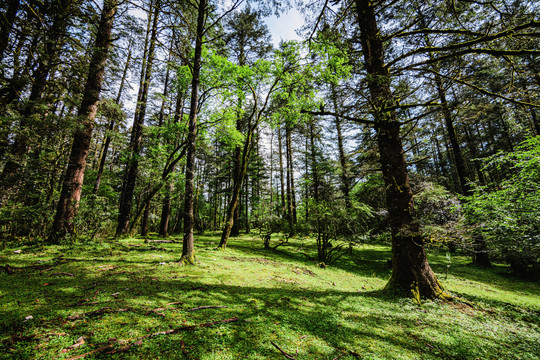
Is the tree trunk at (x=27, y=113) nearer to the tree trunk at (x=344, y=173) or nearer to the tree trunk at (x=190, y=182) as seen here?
the tree trunk at (x=190, y=182)

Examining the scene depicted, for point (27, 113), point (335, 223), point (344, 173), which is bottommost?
point (335, 223)

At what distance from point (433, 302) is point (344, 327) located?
2472 mm

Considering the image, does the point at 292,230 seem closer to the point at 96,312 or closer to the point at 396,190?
the point at 396,190

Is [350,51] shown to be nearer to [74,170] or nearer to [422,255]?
[422,255]

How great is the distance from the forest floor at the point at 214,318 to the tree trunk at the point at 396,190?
42 centimetres

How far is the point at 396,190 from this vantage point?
14.8 ft

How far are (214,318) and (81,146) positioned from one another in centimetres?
727

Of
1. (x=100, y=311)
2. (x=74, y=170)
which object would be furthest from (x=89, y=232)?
(x=100, y=311)

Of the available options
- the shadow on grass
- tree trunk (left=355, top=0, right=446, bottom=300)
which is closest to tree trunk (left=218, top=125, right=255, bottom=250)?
the shadow on grass

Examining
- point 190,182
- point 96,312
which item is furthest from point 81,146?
point 96,312

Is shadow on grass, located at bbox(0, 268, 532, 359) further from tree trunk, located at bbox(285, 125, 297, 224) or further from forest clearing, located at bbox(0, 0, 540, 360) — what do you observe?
tree trunk, located at bbox(285, 125, 297, 224)

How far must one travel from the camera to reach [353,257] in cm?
1048

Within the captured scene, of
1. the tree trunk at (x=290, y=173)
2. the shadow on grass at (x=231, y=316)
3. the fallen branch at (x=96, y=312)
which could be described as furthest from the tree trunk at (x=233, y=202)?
the tree trunk at (x=290, y=173)

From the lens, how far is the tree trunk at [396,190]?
4.20 meters
